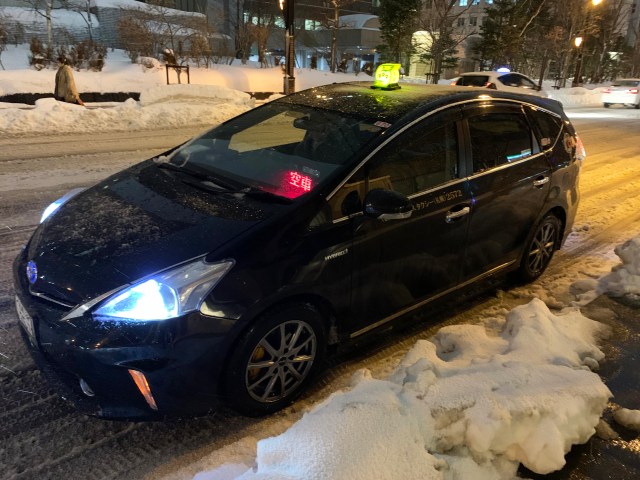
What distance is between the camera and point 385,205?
2900 mm

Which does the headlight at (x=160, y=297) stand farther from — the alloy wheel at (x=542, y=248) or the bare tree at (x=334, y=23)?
the bare tree at (x=334, y=23)

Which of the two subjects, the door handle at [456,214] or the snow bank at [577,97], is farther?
the snow bank at [577,97]

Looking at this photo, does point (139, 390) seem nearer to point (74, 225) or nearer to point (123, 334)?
point (123, 334)

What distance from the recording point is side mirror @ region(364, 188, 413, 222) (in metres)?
2.90

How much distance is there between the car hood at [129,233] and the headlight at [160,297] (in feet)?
0.20

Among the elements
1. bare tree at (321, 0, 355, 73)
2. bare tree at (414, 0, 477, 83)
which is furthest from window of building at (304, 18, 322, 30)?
bare tree at (414, 0, 477, 83)

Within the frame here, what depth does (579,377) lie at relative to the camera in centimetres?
277

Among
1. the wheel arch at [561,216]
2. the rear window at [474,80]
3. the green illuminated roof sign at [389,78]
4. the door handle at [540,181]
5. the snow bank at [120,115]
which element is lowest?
the snow bank at [120,115]

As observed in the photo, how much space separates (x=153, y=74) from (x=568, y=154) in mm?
19136

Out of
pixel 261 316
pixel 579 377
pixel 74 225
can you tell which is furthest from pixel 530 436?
pixel 74 225

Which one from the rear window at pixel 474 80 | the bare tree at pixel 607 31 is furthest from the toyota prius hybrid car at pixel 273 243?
the bare tree at pixel 607 31

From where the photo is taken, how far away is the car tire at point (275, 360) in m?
2.59

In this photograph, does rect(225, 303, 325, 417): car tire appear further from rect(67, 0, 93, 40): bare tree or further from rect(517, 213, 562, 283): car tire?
rect(67, 0, 93, 40): bare tree

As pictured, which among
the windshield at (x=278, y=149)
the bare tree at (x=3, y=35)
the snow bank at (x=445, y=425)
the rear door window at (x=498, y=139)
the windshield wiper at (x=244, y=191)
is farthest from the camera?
the bare tree at (x=3, y=35)
